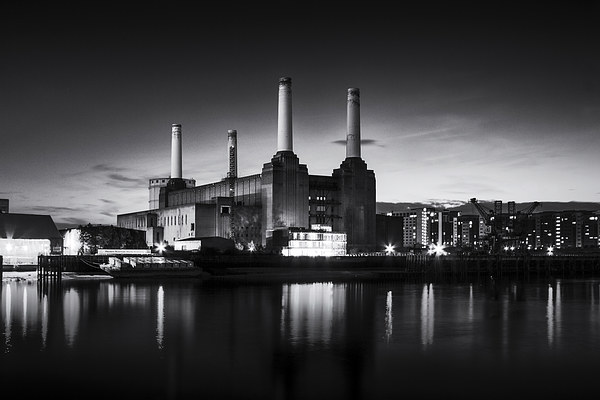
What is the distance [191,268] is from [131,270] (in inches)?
235

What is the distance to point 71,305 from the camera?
36.3 m

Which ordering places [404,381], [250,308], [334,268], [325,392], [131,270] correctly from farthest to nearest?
[334,268] → [131,270] → [250,308] → [404,381] → [325,392]

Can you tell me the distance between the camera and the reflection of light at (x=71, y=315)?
25.5 metres

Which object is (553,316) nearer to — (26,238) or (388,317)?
(388,317)

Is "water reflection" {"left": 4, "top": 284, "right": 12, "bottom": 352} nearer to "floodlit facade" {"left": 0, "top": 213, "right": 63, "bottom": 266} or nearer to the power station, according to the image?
"floodlit facade" {"left": 0, "top": 213, "right": 63, "bottom": 266}

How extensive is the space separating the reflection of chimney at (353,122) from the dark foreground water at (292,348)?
2605 inches

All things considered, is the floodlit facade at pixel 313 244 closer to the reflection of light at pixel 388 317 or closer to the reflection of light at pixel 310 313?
the reflection of light at pixel 310 313

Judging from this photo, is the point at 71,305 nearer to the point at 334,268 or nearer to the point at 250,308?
the point at 250,308

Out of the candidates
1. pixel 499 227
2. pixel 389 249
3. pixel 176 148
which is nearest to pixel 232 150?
pixel 176 148

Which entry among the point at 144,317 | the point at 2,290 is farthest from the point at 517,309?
the point at 2,290

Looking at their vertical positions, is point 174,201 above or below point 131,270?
above

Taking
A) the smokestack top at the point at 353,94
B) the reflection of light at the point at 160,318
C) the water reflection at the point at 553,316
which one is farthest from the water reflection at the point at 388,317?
the smokestack top at the point at 353,94

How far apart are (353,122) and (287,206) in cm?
1696

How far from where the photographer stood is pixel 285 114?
100875 millimetres
